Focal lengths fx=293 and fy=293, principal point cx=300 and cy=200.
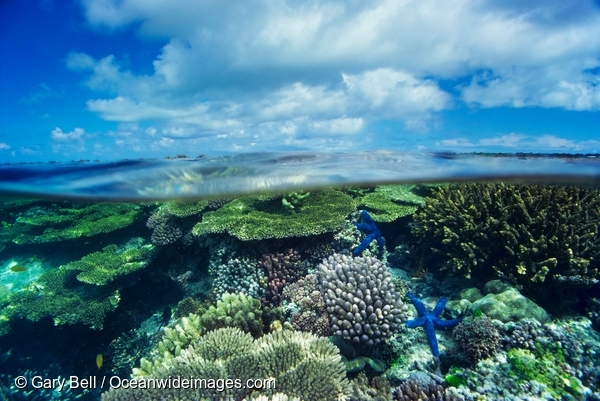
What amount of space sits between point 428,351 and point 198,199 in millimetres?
8027

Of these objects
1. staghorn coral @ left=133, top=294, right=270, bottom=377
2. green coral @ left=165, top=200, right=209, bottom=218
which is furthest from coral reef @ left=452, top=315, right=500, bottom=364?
green coral @ left=165, top=200, right=209, bottom=218

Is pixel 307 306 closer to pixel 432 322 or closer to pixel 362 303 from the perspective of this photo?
pixel 362 303

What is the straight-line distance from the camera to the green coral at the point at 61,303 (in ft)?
26.3

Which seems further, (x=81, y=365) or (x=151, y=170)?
(x=151, y=170)

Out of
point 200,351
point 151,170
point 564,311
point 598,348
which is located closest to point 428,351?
point 598,348

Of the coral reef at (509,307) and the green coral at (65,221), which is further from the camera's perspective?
the green coral at (65,221)

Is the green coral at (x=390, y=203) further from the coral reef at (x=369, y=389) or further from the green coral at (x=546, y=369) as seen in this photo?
the coral reef at (x=369, y=389)

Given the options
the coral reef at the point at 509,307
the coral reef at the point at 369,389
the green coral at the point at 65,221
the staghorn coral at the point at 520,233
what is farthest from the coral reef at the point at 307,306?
the green coral at the point at 65,221

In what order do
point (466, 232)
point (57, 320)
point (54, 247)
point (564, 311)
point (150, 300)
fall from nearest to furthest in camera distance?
point (564, 311), point (466, 232), point (57, 320), point (150, 300), point (54, 247)

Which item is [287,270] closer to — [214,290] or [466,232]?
[214,290]

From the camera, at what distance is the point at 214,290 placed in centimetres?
724

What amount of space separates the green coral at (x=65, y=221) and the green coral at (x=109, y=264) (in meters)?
1.21

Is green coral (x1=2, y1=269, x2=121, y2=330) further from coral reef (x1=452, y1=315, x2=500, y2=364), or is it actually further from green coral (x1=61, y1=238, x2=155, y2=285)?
coral reef (x1=452, y1=315, x2=500, y2=364)

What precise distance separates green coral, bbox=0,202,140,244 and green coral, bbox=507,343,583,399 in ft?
37.2
